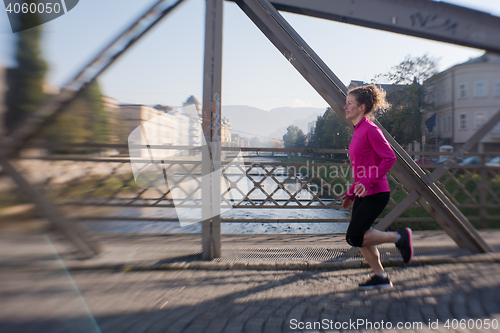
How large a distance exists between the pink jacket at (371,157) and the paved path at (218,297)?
3.09 ft

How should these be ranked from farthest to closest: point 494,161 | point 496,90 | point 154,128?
point 494,161, point 154,128, point 496,90

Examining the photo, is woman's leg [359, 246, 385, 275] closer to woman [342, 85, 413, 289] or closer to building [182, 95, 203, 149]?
woman [342, 85, 413, 289]

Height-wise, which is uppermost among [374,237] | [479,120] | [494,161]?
[479,120]

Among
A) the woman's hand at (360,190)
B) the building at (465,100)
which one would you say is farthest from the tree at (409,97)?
the woman's hand at (360,190)

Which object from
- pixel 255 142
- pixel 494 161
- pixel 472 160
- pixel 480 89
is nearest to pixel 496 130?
pixel 480 89

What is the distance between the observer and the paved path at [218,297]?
190 centimetres

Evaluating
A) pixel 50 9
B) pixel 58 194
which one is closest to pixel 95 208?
pixel 58 194

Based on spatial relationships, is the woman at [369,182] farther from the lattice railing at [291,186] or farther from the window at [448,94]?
the window at [448,94]

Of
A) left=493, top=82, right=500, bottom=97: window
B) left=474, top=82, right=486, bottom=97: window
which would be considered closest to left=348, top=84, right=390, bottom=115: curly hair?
left=493, top=82, right=500, bottom=97: window

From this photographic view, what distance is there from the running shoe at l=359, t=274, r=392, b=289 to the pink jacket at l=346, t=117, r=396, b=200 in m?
0.79

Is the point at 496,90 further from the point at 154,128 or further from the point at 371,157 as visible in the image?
the point at 154,128

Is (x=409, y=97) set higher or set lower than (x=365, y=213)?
higher

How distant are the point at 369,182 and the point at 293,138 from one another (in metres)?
2.63

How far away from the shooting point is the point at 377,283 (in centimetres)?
251
